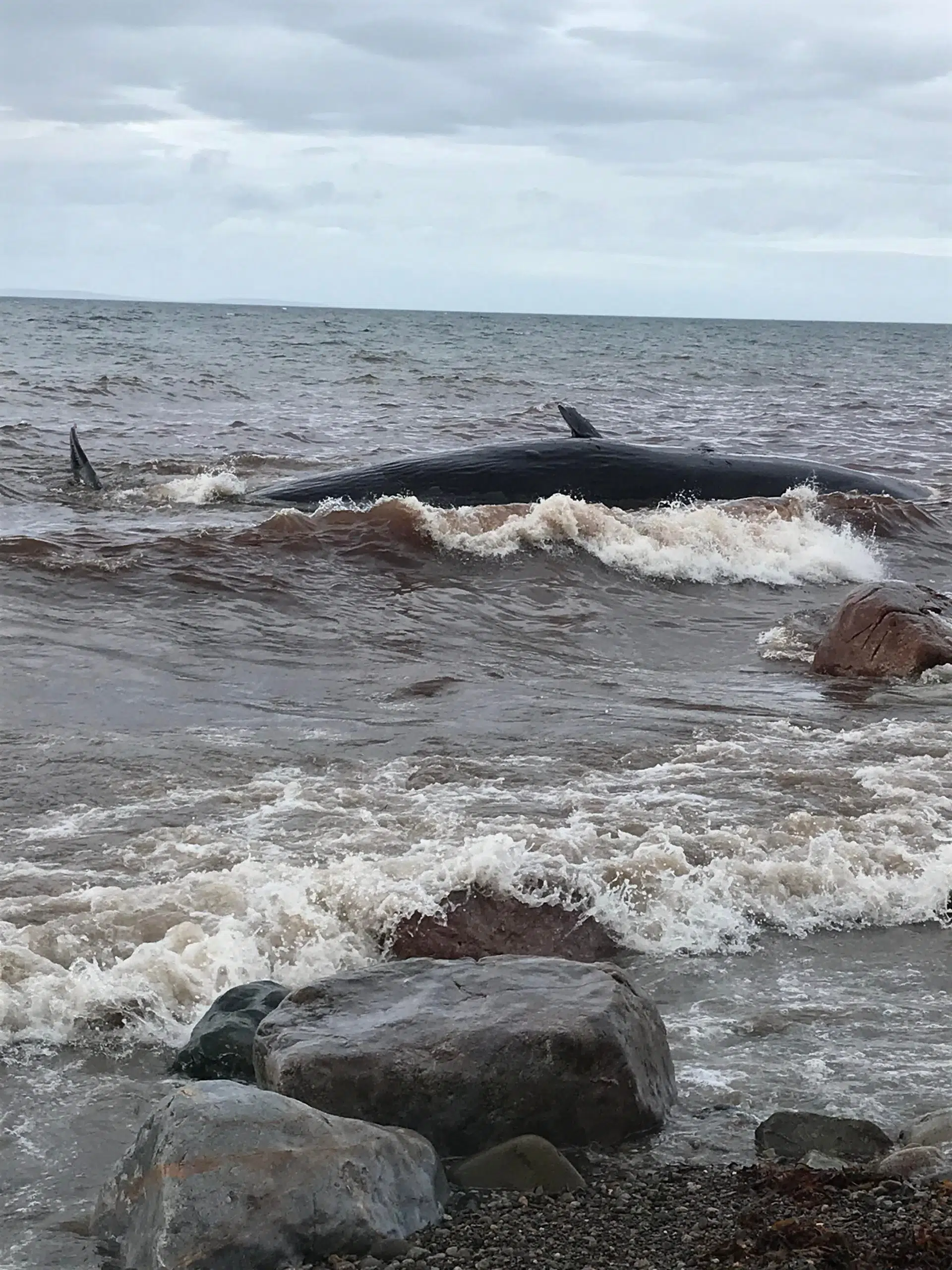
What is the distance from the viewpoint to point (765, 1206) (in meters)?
3.91

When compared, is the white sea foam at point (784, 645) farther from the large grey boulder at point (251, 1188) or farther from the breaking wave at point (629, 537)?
the large grey boulder at point (251, 1188)

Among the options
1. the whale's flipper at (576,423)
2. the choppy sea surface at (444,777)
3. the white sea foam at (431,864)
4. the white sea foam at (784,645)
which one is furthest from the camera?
the whale's flipper at (576,423)

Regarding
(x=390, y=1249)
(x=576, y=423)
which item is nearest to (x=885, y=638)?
(x=576, y=423)

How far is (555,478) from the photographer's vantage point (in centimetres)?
1584

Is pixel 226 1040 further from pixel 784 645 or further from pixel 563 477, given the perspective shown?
pixel 563 477

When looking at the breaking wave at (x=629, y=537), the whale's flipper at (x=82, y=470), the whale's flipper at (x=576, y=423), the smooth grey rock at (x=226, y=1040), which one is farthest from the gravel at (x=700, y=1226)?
the whale's flipper at (x=82, y=470)

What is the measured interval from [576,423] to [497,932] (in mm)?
11368

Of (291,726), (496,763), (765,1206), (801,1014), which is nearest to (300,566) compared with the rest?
(291,726)

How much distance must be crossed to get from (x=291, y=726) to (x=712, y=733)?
2.65 m

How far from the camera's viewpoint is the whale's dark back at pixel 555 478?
15695 millimetres

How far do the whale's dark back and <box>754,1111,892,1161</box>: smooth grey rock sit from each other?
11542mm

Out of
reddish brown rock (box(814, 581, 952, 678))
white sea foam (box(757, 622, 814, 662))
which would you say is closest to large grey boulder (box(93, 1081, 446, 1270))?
reddish brown rock (box(814, 581, 952, 678))

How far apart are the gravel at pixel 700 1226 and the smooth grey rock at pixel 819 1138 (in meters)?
0.18

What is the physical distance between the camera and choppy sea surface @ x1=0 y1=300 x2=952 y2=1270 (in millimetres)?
5031
